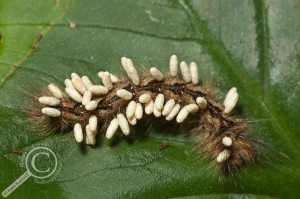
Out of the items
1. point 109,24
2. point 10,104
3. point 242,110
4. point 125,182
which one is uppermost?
point 109,24

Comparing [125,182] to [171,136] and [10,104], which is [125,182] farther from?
[10,104]

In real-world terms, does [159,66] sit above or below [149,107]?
above

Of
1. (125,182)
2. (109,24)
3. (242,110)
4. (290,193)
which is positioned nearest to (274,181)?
(290,193)

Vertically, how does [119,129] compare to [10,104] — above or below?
below

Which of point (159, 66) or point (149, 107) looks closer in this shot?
point (149, 107)
